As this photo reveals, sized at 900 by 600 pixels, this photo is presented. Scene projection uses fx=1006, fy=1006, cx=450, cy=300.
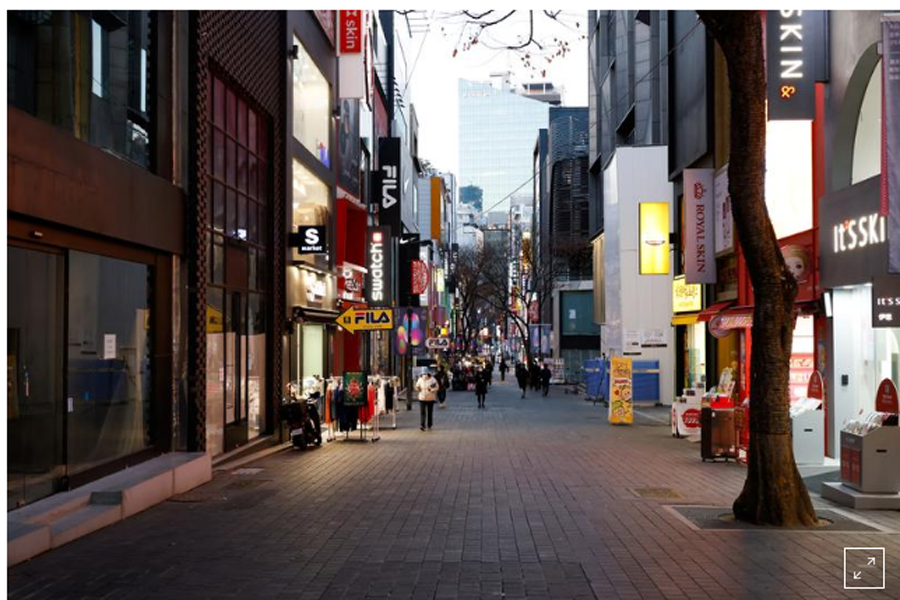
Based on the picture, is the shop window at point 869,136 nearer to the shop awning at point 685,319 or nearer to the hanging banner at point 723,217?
the hanging banner at point 723,217

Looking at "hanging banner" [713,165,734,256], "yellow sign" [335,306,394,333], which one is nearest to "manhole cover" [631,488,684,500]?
"yellow sign" [335,306,394,333]

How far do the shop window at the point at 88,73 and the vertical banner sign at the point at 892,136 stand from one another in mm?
9613

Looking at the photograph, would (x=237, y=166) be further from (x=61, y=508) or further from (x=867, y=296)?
(x=867, y=296)

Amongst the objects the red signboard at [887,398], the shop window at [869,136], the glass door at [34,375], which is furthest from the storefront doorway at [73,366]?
the shop window at [869,136]

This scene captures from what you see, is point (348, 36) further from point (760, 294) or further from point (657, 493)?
point (760, 294)

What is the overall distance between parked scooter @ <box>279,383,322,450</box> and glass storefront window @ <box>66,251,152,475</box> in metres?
6.07

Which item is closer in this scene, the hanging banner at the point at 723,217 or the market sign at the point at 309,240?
the market sign at the point at 309,240

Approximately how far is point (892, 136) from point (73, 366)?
10.1 meters

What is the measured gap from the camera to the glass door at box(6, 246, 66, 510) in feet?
35.7

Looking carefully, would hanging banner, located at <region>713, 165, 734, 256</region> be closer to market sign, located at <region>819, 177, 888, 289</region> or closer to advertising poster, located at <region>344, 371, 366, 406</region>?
market sign, located at <region>819, 177, 888, 289</region>

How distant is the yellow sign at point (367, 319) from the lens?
25.4 m

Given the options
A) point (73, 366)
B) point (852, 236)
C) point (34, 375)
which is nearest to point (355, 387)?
point (73, 366)

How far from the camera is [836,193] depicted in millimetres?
17812

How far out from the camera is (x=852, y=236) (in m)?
17.1
